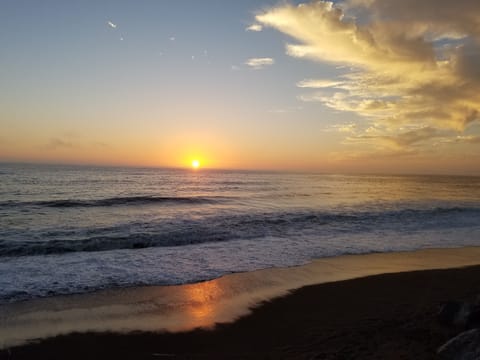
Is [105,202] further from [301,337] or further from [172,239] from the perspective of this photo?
[301,337]

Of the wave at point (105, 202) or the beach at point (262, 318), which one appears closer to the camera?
the beach at point (262, 318)

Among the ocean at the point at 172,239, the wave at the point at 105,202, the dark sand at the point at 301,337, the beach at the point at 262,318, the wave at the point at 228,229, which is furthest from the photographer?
the wave at the point at 105,202

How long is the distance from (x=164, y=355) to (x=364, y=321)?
3.54m

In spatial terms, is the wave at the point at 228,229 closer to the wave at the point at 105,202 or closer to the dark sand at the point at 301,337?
the dark sand at the point at 301,337

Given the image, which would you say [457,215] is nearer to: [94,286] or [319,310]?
[319,310]

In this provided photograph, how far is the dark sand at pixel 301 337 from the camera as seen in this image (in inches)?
205

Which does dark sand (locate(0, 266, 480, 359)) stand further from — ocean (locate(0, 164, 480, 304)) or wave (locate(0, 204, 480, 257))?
wave (locate(0, 204, 480, 257))

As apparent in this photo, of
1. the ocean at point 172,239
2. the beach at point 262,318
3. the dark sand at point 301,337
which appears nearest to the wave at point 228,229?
the ocean at point 172,239

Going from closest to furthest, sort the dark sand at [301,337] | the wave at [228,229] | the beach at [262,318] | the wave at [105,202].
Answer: the dark sand at [301,337] < the beach at [262,318] < the wave at [228,229] < the wave at [105,202]

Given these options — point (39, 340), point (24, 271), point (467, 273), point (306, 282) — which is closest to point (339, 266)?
point (306, 282)

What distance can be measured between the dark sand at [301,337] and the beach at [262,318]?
16mm

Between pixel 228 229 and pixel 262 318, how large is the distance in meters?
10.5

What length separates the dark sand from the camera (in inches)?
205

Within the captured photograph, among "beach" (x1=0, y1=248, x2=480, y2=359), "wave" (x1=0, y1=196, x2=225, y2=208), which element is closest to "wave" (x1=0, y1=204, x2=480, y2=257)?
"beach" (x1=0, y1=248, x2=480, y2=359)
